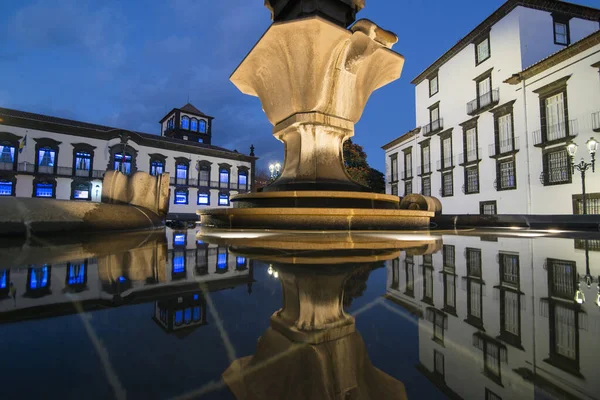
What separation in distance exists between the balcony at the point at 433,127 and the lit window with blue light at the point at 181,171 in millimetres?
21660

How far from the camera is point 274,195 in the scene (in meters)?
4.64

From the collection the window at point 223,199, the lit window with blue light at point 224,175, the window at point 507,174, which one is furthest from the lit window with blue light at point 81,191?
the window at point 507,174

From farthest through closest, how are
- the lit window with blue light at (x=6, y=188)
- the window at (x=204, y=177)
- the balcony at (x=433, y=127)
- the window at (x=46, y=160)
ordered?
the window at (x=204, y=177), the window at (x=46, y=160), the lit window with blue light at (x=6, y=188), the balcony at (x=433, y=127)

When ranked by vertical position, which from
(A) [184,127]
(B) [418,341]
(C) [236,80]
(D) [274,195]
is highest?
(A) [184,127]

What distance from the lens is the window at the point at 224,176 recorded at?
104ft

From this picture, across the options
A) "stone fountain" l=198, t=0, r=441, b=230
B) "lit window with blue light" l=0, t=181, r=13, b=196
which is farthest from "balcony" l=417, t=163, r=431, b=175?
"lit window with blue light" l=0, t=181, r=13, b=196

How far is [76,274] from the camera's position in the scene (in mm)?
1120

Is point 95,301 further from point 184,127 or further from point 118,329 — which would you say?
point 184,127

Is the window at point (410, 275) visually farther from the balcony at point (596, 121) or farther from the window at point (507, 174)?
the window at point (507, 174)

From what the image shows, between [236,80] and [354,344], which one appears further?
[236,80]

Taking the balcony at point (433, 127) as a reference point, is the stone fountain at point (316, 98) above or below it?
below

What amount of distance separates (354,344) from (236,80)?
6.43 meters

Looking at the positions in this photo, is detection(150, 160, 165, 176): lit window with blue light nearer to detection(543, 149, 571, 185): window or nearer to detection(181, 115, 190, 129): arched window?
detection(181, 115, 190, 129): arched window

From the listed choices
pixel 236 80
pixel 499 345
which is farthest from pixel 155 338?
pixel 236 80
